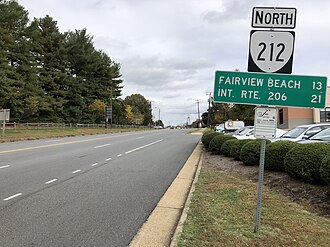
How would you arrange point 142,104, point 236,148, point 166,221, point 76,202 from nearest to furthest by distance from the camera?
point 166,221 → point 76,202 → point 236,148 → point 142,104

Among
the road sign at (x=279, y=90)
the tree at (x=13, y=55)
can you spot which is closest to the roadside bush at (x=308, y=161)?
the road sign at (x=279, y=90)

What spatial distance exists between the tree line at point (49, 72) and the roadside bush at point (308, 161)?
39.6 m

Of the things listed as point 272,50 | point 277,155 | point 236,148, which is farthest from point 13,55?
point 272,50

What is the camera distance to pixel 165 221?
540 cm

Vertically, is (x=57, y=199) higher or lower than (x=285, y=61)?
lower

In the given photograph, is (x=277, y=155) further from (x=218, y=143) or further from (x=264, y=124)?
(x=218, y=143)

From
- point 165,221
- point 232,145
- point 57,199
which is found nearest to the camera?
point 165,221

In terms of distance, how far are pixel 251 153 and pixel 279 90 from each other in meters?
6.68

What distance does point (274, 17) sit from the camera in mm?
4418

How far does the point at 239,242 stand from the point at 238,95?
1830mm

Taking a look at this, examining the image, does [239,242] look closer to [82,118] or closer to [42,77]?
[42,77]

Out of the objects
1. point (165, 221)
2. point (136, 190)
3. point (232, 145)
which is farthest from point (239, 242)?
point (232, 145)

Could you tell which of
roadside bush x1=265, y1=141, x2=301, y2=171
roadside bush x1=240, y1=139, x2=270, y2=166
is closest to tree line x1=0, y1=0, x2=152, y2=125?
roadside bush x1=240, y1=139, x2=270, y2=166

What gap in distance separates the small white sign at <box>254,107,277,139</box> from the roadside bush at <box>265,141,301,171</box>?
501cm
